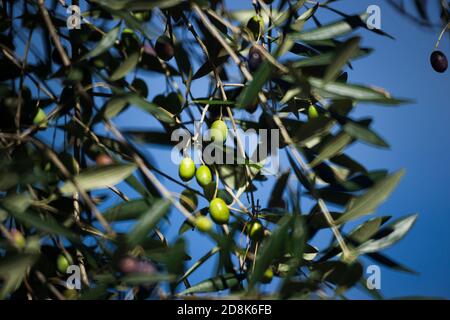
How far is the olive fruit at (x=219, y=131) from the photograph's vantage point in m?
0.98

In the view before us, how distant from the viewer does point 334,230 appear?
2.85 ft

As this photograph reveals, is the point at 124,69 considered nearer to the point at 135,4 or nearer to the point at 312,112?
the point at 135,4

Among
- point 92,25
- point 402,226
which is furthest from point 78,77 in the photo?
point 402,226

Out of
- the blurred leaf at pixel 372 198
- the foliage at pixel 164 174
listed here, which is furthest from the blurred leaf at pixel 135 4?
the blurred leaf at pixel 372 198

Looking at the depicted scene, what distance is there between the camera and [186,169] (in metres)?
1.03

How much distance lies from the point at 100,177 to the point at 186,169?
22 cm

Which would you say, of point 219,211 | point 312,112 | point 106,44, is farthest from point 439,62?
point 106,44

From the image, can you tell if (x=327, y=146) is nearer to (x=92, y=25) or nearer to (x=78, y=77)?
(x=78, y=77)

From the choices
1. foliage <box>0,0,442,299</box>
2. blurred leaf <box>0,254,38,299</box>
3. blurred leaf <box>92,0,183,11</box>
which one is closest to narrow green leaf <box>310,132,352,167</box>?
foliage <box>0,0,442,299</box>

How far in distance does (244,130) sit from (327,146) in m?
0.24

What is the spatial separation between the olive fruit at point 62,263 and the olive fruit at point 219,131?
0.33 m

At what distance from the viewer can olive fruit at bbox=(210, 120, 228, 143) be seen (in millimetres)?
982

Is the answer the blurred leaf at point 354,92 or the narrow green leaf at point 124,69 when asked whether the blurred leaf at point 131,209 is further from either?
the blurred leaf at point 354,92

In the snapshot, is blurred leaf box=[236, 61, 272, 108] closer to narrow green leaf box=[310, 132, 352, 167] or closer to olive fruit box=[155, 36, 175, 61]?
narrow green leaf box=[310, 132, 352, 167]
